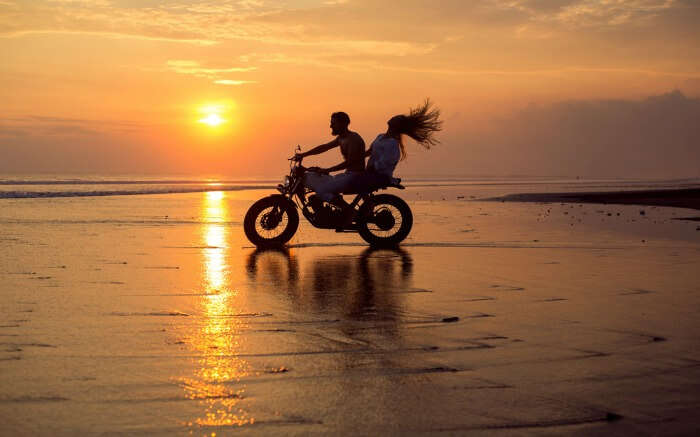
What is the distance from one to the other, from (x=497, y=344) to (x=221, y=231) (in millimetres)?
12268

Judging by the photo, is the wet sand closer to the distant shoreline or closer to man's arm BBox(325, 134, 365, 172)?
man's arm BBox(325, 134, 365, 172)

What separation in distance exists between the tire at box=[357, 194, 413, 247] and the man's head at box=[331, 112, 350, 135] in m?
1.25

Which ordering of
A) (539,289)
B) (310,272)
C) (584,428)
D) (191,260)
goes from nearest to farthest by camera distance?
(584,428), (539,289), (310,272), (191,260)

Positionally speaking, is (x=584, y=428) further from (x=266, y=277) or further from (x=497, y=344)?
(x=266, y=277)

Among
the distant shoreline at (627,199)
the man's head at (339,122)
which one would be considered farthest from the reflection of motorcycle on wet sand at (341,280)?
the distant shoreline at (627,199)

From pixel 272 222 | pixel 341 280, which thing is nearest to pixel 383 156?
pixel 272 222

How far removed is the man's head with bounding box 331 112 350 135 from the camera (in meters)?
14.3

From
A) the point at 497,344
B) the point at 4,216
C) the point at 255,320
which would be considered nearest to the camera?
the point at 497,344

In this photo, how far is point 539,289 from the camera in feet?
28.8

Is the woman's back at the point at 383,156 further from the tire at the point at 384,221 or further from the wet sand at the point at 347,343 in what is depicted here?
the wet sand at the point at 347,343

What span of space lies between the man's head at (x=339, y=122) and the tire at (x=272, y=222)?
56.9 inches

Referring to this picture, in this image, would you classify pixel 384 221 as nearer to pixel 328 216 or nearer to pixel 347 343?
pixel 328 216

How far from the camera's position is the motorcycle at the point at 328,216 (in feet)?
47.1

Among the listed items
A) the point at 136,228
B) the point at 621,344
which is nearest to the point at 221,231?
the point at 136,228
